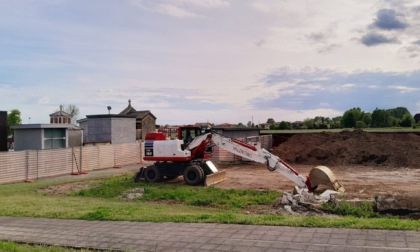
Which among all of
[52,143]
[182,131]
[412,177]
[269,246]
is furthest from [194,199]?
[52,143]

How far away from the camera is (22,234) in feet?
30.2

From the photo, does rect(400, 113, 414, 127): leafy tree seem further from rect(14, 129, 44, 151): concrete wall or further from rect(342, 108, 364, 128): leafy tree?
rect(14, 129, 44, 151): concrete wall

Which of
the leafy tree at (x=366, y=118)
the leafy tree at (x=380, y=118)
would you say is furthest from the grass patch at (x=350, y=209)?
the leafy tree at (x=366, y=118)

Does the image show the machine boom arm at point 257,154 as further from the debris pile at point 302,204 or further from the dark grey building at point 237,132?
the dark grey building at point 237,132

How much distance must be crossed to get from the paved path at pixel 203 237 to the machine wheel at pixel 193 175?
944cm

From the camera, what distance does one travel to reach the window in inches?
1088

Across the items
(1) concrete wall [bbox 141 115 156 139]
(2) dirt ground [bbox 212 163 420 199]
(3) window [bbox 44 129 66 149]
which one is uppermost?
(1) concrete wall [bbox 141 115 156 139]

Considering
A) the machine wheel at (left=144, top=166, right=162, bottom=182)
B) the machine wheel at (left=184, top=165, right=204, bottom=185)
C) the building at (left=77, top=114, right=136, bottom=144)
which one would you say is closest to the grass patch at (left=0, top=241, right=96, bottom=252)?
the machine wheel at (left=184, top=165, right=204, bottom=185)

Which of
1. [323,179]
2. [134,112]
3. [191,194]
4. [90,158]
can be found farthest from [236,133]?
[323,179]

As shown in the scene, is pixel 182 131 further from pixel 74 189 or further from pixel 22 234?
pixel 22 234

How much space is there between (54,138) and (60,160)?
12.9 ft

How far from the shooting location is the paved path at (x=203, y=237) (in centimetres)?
752

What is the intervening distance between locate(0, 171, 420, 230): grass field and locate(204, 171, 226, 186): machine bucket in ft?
3.67

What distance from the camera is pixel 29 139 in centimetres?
2727
